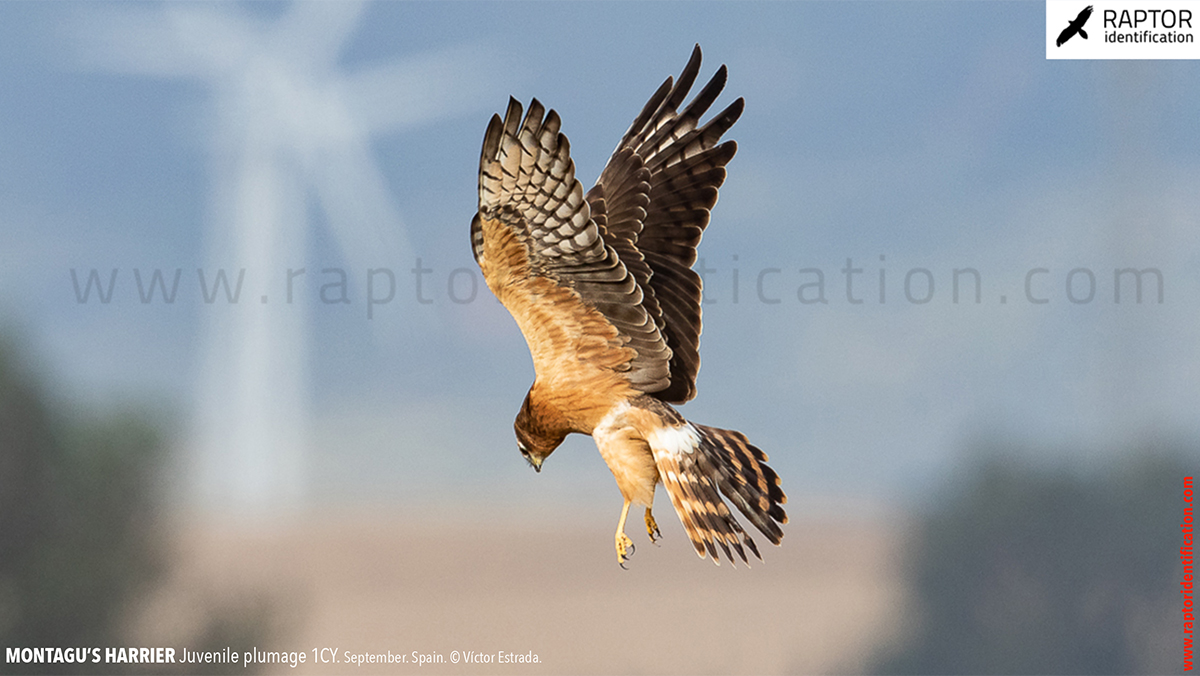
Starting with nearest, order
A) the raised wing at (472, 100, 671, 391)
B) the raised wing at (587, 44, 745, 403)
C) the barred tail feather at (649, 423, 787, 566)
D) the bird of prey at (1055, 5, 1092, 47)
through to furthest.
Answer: the raised wing at (472, 100, 671, 391), the barred tail feather at (649, 423, 787, 566), the raised wing at (587, 44, 745, 403), the bird of prey at (1055, 5, 1092, 47)

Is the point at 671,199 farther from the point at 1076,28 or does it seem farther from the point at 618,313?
the point at 1076,28

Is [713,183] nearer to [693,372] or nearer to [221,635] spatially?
[693,372]

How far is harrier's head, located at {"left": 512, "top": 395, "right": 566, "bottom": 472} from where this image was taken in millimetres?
4699

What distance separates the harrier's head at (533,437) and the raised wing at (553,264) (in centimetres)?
20

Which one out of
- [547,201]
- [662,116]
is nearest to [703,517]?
[547,201]

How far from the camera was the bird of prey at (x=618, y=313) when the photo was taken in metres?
4.10

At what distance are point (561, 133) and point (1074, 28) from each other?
158 inches

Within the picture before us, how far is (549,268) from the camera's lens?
14.2 ft

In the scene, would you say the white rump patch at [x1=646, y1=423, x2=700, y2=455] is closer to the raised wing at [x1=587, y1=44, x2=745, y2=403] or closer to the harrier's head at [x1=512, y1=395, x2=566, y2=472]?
the raised wing at [x1=587, y1=44, x2=745, y2=403]

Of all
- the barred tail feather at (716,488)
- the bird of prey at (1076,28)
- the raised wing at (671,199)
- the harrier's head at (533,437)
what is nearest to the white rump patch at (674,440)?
the barred tail feather at (716,488)

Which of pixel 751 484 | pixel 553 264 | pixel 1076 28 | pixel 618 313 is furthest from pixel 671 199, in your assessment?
pixel 1076 28

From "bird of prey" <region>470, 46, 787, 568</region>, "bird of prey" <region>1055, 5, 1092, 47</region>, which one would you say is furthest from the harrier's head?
"bird of prey" <region>1055, 5, 1092, 47</region>

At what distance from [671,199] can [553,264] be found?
3.02 feet

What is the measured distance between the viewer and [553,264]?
431cm
